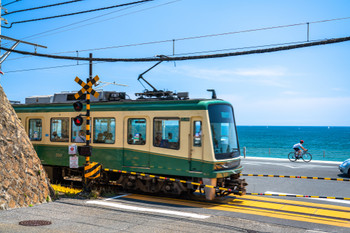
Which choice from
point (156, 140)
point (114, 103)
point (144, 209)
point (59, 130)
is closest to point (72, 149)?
point (59, 130)

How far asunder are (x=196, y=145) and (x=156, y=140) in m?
1.48

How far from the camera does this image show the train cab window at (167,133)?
39.0 ft

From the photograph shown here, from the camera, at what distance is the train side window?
11461 millimetres

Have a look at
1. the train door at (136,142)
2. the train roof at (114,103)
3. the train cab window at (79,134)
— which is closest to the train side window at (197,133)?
the train roof at (114,103)

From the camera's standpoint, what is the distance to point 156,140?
1220 cm

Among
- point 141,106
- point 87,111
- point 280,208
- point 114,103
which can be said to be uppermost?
point 114,103

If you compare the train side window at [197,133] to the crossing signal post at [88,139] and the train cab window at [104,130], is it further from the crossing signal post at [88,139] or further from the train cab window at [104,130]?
the crossing signal post at [88,139]

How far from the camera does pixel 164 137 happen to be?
1212 cm

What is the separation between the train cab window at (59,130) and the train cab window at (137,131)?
116 inches

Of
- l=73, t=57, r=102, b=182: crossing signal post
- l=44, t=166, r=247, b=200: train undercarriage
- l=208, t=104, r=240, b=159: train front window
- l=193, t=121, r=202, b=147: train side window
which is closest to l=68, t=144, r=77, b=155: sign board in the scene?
l=73, t=57, r=102, b=182: crossing signal post

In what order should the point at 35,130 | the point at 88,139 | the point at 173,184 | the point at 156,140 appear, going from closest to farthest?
the point at 173,184
the point at 156,140
the point at 88,139
the point at 35,130

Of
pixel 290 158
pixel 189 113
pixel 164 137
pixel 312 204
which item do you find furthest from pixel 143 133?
pixel 290 158

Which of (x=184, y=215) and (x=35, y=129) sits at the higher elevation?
(x=35, y=129)

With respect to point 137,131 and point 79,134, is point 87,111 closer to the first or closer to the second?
point 79,134
